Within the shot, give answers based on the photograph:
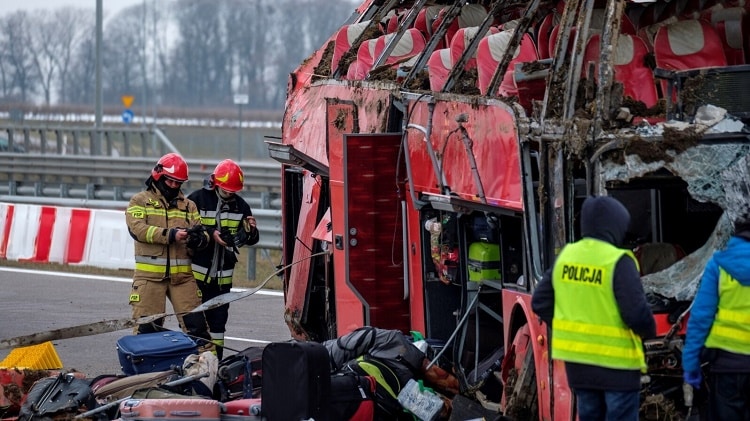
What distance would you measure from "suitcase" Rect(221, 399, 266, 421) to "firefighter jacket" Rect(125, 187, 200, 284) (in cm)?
258

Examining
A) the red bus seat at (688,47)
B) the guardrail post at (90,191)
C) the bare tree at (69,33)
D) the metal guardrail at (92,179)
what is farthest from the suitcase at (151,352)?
the bare tree at (69,33)

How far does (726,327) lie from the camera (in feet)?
20.1

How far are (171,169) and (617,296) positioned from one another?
4.89m

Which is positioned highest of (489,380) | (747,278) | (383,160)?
(383,160)

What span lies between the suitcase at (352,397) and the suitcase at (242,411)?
1.36 feet

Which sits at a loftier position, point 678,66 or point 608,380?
point 678,66

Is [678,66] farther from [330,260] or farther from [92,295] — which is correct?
[92,295]

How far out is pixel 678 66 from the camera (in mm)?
7078

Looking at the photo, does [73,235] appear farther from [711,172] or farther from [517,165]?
[711,172]

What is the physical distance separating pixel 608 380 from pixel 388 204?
131 inches

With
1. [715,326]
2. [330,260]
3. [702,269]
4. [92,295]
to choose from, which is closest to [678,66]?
[702,269]

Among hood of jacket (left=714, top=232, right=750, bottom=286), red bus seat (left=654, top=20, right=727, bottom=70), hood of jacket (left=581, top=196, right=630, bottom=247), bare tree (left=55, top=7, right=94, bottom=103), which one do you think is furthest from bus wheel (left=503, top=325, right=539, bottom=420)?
bare tree (left=55, top=7, right=94, bottom=103)

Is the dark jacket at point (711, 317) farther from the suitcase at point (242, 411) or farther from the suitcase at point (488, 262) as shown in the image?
the suitcase at point (242, 411)

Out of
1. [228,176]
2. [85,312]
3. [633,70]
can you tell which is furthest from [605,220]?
[85,312]
